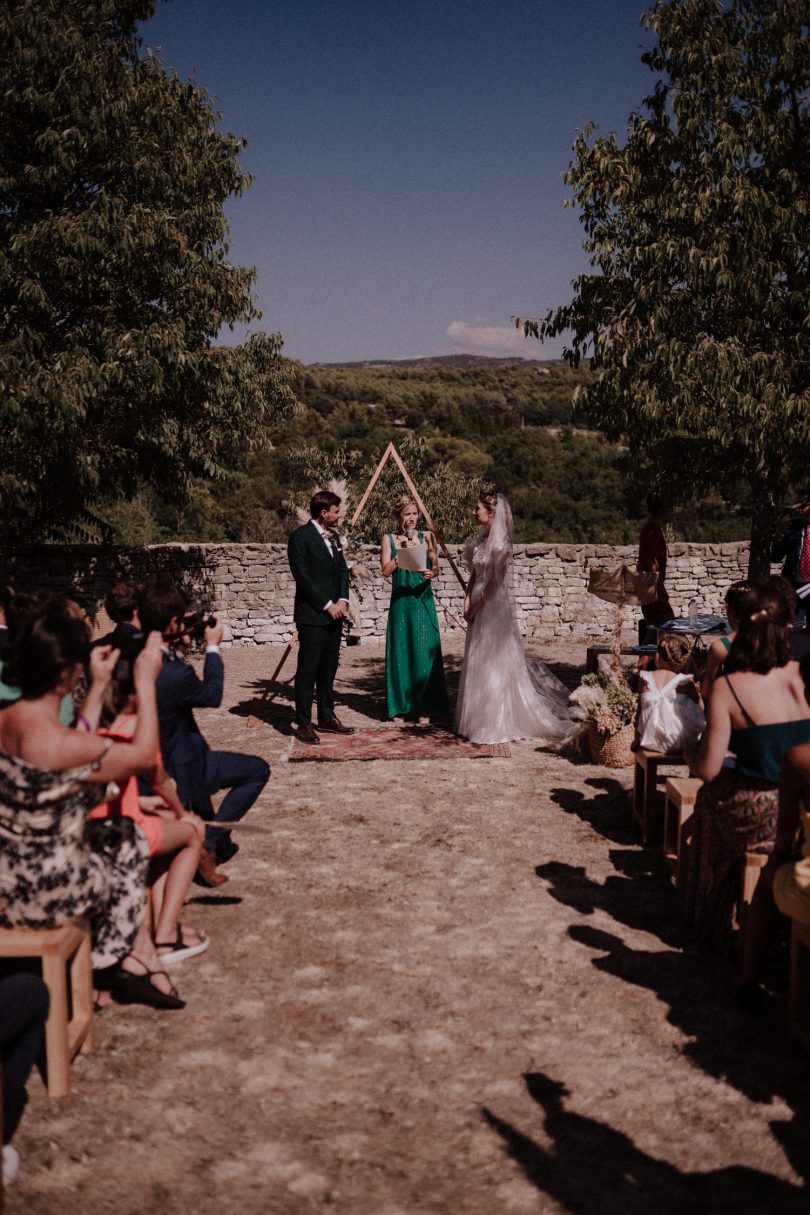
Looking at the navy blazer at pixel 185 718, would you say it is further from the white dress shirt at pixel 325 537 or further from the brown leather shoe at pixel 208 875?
the white dress shirt at pixel 325 537

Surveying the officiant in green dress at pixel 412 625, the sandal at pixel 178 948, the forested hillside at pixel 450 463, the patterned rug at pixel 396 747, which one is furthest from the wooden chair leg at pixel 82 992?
the forested hillside at pixel 450 463

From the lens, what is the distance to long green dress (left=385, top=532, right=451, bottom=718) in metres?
9.08

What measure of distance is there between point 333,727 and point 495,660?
163 centimetres

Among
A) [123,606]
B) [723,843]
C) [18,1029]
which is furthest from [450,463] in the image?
[18,1029]

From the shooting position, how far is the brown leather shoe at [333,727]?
893cm

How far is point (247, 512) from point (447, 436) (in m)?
20.3

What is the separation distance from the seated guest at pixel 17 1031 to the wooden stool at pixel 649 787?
3805 millimetres

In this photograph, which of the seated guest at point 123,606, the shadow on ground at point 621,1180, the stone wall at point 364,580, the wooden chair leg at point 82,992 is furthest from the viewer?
the stone wall at point 364,580

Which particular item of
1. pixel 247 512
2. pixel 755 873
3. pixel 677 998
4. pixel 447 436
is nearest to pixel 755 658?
pixel 755 873

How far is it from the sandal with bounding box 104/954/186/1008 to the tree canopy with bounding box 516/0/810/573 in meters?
5.99

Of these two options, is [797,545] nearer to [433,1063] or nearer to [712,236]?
[712,236]

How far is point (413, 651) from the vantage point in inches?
362

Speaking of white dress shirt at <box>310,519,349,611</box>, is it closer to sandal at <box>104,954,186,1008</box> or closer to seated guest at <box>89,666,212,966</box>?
seated guest at <box>89,666,212,966</box>

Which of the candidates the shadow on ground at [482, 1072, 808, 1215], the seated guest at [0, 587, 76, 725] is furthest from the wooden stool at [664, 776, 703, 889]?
the seated guest at [0, 587, 76, 725]
